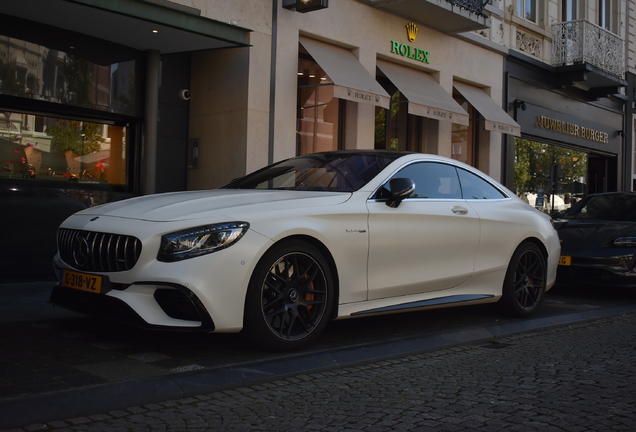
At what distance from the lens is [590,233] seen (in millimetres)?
9414

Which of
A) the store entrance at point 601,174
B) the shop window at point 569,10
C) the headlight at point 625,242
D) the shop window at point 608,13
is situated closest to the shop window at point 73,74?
the headlight at point 625,242

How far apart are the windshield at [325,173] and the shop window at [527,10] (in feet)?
46.0

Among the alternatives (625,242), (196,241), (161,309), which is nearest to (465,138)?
(625,242)

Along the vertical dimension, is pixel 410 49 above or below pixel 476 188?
above

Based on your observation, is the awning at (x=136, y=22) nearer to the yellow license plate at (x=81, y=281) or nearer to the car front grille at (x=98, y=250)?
the car front grille at (x=98, y=250)

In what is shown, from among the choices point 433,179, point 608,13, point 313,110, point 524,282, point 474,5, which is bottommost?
point 524,282

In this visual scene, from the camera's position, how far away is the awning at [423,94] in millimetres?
13945

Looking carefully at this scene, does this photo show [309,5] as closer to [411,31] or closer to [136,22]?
[136,22]

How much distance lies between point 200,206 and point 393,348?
1840mm

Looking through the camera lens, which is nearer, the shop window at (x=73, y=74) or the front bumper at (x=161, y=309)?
the front bumper at (x=161, y=309)

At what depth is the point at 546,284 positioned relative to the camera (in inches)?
291

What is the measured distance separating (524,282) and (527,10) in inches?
548

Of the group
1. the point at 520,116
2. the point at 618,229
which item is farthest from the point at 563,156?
the point at 618,229

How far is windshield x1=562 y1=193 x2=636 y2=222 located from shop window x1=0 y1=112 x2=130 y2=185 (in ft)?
22.8
